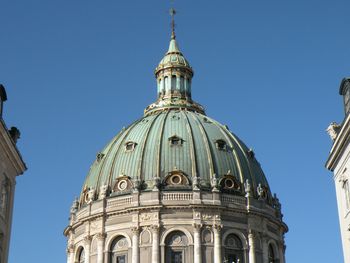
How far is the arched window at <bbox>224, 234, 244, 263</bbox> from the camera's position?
6528cm

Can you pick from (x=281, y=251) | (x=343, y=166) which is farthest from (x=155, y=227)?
(x=343, y=166)

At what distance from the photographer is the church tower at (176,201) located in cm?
6488

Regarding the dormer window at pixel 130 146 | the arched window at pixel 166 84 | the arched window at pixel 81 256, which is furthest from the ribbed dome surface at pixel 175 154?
the arched window at pixel 81 256

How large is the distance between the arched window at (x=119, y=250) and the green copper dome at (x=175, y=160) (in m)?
4.81

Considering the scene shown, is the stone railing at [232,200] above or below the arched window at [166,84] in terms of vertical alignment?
below

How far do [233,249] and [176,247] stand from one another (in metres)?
5.36

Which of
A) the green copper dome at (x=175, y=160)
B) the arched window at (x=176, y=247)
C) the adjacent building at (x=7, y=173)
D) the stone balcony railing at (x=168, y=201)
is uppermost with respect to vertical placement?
the green copper dome at (x=175, y=160)

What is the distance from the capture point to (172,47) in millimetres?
85438

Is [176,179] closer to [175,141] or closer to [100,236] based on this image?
[175,141]

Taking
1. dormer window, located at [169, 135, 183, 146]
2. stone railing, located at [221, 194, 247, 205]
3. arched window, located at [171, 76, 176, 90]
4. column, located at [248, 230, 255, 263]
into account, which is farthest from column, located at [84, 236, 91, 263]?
arched window, located at [171, 76, 176, 90]

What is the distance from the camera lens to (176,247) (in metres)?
64.8

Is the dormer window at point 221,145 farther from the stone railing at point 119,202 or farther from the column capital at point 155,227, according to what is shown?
the column capital at point 155,227

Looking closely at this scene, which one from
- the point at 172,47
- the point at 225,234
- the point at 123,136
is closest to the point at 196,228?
the point at 225,234

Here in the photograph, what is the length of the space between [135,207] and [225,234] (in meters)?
8.67
